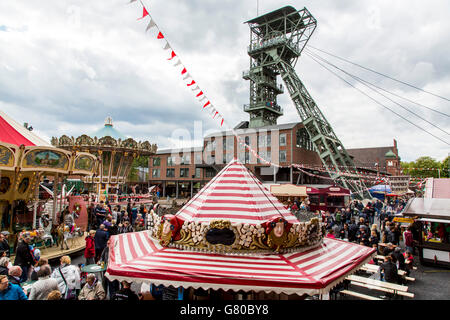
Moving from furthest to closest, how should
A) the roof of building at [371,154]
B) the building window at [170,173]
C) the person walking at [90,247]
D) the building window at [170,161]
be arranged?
the roof of building at [371,154], the building window at [170,173], the building window at [170,161], the person walking at [90,247]

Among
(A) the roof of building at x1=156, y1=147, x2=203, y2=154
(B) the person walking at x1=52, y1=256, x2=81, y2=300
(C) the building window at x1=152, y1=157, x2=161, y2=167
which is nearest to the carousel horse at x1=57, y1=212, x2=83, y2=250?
(B) the person walking at x1=52, y1=256, x2=81, y2=300

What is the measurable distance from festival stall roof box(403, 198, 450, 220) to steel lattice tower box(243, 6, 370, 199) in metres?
16.1

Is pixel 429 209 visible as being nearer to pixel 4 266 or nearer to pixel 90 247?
pixel 90 247

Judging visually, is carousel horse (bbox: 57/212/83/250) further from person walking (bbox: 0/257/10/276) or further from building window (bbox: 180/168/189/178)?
building window (bbox: 180/168/189/178)

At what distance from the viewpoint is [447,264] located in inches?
411

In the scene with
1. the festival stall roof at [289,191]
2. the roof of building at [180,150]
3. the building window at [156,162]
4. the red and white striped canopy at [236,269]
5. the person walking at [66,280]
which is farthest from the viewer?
the building window at [156,162]

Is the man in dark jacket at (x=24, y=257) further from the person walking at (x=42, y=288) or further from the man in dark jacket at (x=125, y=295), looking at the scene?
the man in dark jacket at (x=125, y=295)

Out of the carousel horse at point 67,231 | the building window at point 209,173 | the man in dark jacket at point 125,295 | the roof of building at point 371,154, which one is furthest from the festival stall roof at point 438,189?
the roof of building at point 371,154

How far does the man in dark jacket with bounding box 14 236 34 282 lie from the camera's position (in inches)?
293

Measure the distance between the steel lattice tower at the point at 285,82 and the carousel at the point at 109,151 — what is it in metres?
19.3

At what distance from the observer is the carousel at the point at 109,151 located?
77.0 feet

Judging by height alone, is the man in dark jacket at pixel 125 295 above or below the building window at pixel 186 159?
below

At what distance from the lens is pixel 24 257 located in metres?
7.51

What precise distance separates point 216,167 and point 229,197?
3246 centimetres
